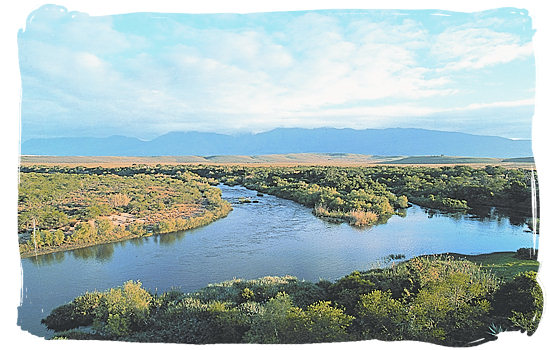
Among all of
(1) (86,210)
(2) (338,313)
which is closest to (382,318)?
(2) (338,313)

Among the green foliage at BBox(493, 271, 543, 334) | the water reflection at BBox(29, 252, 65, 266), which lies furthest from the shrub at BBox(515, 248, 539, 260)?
the water reflection at BBox(29, 252, 65, 266)

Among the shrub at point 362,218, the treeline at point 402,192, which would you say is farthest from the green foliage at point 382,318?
the shrub at point 362,218

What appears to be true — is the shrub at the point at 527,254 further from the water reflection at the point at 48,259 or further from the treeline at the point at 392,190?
the water reflection at the point at 48,259

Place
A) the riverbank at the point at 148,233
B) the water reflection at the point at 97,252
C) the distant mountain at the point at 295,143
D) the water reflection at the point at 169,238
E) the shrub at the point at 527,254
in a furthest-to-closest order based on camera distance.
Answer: the water reflection at the point at 169,238, the distant mountain at the point at 295,143, the water reflection at the point at 97,252, the shrub at the point at 527,254, the riverbank at the point at 148,233

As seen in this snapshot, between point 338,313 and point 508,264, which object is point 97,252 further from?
point 508,264

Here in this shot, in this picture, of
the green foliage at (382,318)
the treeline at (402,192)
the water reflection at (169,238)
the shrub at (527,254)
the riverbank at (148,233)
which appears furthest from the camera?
the treeline at (402,192)

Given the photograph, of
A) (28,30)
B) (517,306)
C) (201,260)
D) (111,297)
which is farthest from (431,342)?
(28,30)

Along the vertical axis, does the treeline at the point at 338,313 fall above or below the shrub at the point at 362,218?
above
